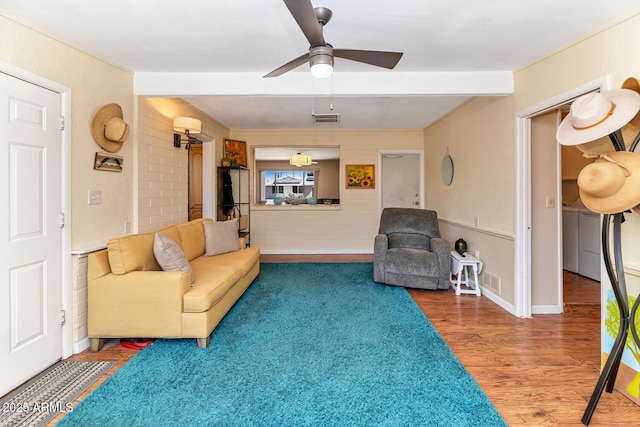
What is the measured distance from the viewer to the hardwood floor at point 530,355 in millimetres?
1764

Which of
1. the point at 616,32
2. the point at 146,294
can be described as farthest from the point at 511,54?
the point at 146,294

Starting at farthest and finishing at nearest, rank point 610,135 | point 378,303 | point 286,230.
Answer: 1. point 286,230
2. point 378,303
3. point 610,135

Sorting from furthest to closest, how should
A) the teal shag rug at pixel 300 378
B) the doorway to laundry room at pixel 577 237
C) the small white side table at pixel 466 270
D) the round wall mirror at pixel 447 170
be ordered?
the round wall mirror at pixel 447 170, the doorway to laundry room at pixel 577 237, the small white side table at pixel 466 270, the teal shag rug at pixel 300 378

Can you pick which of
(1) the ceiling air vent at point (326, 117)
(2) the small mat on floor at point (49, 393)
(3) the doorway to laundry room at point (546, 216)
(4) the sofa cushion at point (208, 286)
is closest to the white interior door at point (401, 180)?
(1) the ceiling air vent at point (326, 117)

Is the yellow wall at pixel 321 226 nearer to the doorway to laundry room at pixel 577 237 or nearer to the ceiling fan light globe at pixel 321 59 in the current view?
the doorway to laundry room at pixel 577 237

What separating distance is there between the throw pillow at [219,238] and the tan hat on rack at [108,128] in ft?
4.70

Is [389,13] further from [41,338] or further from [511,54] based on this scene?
[41,338]

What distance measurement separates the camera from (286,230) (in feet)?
20.3

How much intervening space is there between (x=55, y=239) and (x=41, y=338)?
0.68 metres

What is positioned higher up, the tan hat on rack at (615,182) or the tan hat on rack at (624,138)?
the tan hat on rack at (624,138)

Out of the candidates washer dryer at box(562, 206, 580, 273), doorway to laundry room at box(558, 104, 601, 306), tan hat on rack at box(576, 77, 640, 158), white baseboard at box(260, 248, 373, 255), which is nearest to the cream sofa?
tan hat on rack at box(576, 77, 640, 158)

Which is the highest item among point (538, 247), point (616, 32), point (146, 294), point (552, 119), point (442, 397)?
point (616, 32)

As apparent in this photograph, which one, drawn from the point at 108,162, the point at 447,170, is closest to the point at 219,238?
the point at 108,162

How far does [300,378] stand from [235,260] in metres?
1.81
